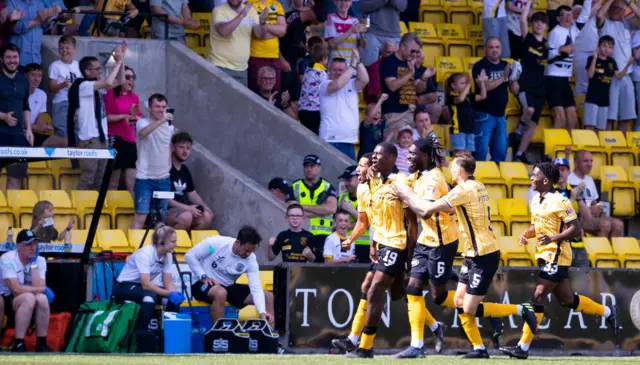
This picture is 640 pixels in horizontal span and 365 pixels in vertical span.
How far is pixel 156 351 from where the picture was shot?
14250 mm

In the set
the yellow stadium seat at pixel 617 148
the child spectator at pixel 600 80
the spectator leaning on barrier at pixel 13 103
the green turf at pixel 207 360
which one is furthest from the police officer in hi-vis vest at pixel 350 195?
the child spectator at pixel 600 80

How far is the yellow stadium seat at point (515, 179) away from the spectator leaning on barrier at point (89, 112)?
599 centimetres

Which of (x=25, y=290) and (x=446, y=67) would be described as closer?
(x=25, y=290)

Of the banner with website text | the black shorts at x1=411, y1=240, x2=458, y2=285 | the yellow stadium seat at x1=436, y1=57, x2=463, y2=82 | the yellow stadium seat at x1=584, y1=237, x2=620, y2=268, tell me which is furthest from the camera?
the yellow stadium seat at x1=436, y1=57, x2=463, y2=82

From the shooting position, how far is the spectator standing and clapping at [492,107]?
787 inches

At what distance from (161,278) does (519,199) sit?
6108 millimetres

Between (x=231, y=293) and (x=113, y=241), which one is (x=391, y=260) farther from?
(x=113, y=241)

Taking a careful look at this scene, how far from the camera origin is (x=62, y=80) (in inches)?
683

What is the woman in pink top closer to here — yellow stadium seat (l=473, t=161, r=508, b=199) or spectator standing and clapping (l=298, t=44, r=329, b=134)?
spectator standing and clapping (l=298, t=44, r=329, b=134)

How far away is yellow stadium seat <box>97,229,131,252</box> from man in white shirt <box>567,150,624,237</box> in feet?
22.1

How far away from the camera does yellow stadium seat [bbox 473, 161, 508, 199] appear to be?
19469mm

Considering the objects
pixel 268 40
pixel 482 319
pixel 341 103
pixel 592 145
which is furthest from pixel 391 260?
pixel 592 145

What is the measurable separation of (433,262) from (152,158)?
17.5ft

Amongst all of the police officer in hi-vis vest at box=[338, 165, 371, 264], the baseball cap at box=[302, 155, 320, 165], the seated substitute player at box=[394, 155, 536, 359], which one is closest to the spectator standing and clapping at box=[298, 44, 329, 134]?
the police officer in hi-vis vest at box=[338, 165, 371, 264]
